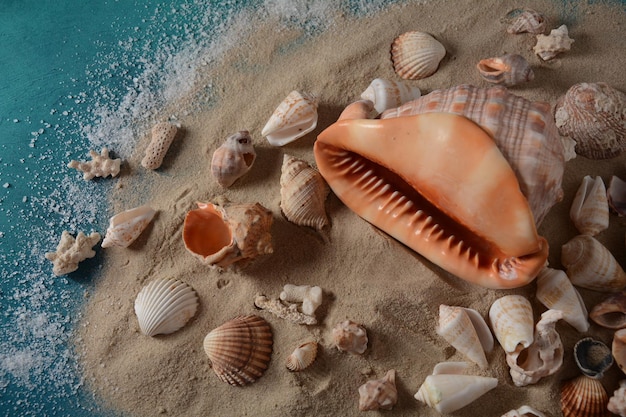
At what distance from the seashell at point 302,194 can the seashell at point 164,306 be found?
352mm

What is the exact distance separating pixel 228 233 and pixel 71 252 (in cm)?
46

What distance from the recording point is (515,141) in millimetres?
1281

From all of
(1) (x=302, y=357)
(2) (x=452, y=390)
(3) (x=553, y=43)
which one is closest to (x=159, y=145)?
Answer: (1) (x=302, y=357)

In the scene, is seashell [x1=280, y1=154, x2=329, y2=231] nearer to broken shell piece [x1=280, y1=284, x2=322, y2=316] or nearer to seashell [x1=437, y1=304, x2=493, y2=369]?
broken shell piece [x1=280, y1=284, x2=322, y2=316]

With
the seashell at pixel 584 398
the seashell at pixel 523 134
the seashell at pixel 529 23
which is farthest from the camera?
the seashell at pixel 529 23

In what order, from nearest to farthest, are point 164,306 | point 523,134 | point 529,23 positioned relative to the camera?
point 523,134, point 164,306, point 529,23

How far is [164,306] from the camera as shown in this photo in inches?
58.9

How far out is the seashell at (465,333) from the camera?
1.39 metres

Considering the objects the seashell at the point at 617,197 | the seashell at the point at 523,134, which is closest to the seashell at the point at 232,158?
the seashell at the point at 523,134

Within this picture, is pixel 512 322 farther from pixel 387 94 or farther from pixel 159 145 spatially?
pixel 159 145

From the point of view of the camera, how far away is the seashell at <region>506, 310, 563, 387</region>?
4.47ft

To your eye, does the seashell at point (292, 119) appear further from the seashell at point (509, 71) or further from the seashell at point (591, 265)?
the seashell at point (591, 265)

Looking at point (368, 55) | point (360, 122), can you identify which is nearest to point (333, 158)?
point (360, 122)

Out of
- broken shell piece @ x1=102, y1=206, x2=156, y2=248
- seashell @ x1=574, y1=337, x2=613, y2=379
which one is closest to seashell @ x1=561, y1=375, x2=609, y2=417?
seashell @ x1=574, y1=337, x2=613, y2=379
